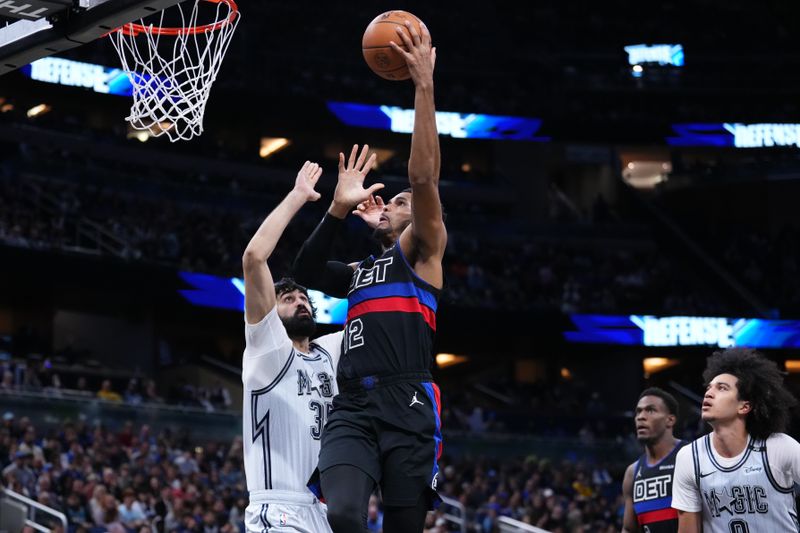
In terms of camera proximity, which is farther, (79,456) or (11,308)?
(11,308)

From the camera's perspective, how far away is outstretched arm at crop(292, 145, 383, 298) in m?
5.88

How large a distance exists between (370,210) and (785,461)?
2.53m

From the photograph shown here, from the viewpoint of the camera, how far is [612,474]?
2612cm

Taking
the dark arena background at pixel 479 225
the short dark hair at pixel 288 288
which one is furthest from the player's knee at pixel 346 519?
the dark arena background at pixel 479 225

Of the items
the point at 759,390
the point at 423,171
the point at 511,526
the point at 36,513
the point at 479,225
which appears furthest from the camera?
the point at 479,225

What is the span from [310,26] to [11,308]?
13.2 meters

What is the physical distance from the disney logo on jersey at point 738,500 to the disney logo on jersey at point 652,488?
5.05 feet

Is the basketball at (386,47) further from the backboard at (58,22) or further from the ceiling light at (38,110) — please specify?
the ceiling light at (38,110)

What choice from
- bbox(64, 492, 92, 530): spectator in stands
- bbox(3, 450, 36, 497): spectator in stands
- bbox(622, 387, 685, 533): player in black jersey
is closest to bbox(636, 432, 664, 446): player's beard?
bbox(622, 387, 685, 533): player in black jersey

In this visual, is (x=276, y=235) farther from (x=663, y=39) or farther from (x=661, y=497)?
(x=663, y=39)

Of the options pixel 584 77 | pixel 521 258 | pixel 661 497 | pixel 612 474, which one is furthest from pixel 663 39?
pixel 661 497

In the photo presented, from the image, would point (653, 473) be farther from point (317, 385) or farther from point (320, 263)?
point (320, 263)

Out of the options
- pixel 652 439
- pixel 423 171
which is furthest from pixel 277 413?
pixel 652 439

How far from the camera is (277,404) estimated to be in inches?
246
